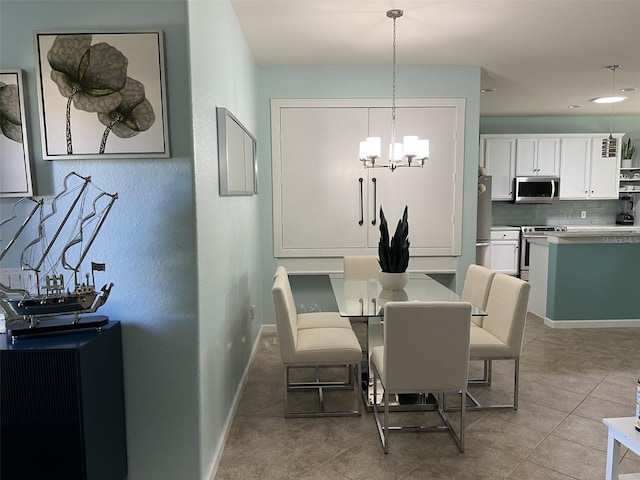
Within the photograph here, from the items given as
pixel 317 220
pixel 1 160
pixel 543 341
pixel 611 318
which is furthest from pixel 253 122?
pixel 611 318

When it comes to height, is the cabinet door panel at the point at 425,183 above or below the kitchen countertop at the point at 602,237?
above

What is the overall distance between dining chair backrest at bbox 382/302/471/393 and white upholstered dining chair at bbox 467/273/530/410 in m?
0.50

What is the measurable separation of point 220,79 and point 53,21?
2.74 feet

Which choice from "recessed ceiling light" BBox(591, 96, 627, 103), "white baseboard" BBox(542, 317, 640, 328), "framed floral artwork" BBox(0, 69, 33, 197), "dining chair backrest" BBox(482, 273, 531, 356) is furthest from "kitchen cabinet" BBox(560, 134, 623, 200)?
"framed floral artwork" BBox(0, 69, 33, 197)

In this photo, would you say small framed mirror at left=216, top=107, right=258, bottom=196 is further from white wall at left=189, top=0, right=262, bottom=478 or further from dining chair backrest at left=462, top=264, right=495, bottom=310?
dining chair backrest at left=462, top=264, right=495, bottom=310

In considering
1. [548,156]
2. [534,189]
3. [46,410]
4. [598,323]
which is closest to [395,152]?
[46,410]

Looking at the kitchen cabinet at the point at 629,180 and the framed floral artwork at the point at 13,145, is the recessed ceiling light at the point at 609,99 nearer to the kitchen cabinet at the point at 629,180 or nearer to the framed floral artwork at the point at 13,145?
the kitchen cabinet at the point at 629,180

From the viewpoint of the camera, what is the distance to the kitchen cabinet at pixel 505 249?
250 inches

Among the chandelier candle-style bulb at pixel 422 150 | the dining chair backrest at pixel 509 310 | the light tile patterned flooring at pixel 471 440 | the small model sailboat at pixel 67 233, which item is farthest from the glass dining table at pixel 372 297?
the small model sailboat at pixel 67 233

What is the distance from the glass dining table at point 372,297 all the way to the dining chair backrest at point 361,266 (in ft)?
0.52

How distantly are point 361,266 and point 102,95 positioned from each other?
2.57m

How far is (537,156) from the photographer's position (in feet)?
21.1

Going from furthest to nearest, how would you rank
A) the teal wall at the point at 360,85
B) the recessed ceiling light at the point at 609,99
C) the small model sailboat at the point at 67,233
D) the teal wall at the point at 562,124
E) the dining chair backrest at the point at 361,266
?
1. the teal wall at the point at 562,124
2. the recessed ceiling light at the point at 609,99
3. the teal wall at the point at 360,85
4. the dining chair backrest at the point at 361,266
5. the small model sailboat at the point at 67,233

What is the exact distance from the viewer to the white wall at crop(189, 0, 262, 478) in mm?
1912
